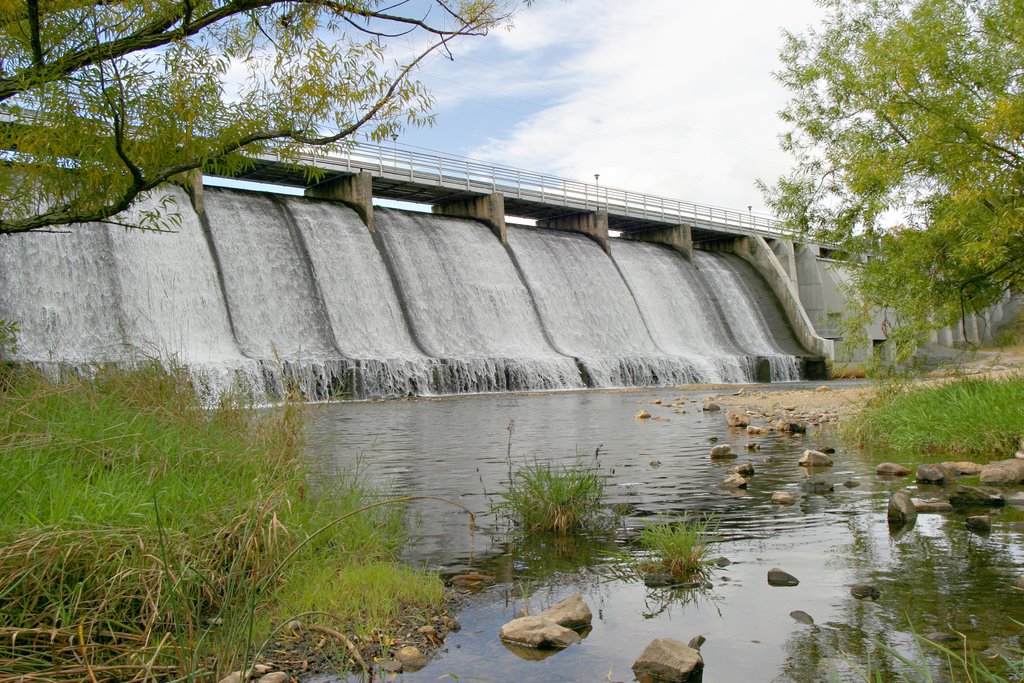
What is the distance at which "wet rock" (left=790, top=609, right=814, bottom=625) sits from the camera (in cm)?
367

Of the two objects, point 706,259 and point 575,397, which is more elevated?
point 706,259

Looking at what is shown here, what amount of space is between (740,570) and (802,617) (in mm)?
870

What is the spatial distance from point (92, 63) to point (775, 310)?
3664cm

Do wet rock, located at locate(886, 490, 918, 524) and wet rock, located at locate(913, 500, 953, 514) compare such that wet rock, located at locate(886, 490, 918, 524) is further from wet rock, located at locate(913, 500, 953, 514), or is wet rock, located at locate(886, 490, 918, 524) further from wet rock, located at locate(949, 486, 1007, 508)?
wet rock, located at locate(949, 486, 1007, 508)

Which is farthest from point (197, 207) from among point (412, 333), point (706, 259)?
point (706, 259)

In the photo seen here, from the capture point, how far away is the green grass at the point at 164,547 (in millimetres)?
3055

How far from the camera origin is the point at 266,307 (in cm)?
2269

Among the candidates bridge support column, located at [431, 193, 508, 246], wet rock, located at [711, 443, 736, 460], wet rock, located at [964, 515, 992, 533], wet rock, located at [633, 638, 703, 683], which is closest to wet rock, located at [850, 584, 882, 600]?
wet rock, located at [633, 638, 703, 683]

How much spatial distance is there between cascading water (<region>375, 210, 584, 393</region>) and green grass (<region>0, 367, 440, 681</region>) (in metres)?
17.7

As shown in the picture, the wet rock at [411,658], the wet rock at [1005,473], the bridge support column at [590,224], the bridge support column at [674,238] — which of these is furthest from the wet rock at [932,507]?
the bridge support column at [674,238]

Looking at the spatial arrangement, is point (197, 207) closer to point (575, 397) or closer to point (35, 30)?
point (575, 397)

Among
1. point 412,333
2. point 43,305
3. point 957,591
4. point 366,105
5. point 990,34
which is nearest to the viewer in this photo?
point 957,591

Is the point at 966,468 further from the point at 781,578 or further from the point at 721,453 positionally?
the point at 781,578

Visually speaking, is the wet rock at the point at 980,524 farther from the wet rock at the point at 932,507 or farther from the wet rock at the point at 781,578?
the wet rock at the point at 781,578
